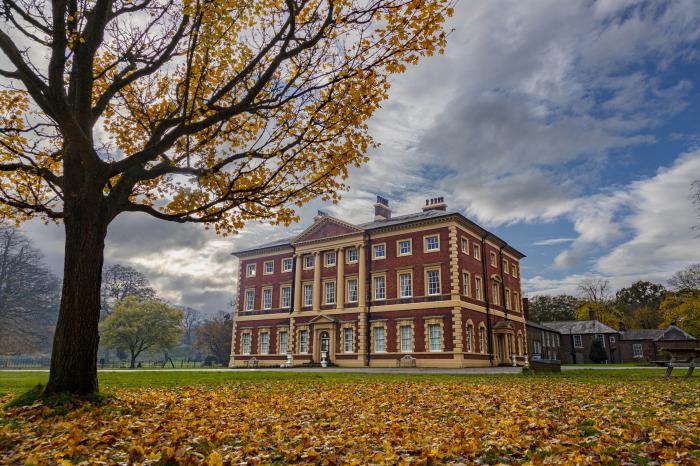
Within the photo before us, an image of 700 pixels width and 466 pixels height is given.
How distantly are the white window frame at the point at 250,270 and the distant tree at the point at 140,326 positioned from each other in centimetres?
1217

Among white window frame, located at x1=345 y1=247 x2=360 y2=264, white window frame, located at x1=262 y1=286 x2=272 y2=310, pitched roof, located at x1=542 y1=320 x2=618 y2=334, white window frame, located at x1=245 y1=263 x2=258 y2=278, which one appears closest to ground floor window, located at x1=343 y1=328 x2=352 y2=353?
white window frame, located at x1=345 y1=247 x2=360 y2=264

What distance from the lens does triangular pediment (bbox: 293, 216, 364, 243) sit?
127ft

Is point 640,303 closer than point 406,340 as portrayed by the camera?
No

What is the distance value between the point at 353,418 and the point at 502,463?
299 cm

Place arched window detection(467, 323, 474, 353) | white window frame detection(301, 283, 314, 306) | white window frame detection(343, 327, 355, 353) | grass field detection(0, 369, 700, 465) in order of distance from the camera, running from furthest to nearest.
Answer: white window frame detection(301, 283, 314, 306)
white window frame detection(343, 327, 355, 353)
arched window detection(467, 323, 474, 353)
grass field detection(0, 369, 700, 465)

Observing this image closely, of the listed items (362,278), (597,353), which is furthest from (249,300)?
(597,353)

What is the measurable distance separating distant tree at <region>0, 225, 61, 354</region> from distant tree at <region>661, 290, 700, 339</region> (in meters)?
67.9

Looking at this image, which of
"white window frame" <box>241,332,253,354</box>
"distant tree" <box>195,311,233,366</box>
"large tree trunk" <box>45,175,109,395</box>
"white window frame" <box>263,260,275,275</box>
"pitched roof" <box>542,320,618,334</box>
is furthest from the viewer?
"distant tree" <box>195,311,233,366</box>

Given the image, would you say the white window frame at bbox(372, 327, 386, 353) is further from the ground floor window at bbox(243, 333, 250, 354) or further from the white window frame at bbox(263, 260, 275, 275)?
the ground floor window at bbox(243, 333, 250, 354)

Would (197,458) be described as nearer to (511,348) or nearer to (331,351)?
(331,351)

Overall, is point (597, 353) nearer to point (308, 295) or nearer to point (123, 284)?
point (308, 295)

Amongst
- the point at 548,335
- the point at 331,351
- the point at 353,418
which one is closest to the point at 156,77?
the point at 353,418

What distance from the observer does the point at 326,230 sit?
4016 cm

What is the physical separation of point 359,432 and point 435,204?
35.7m
